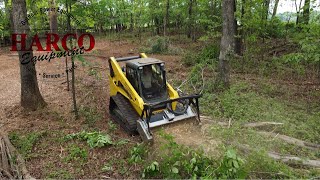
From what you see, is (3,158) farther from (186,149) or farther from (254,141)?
(254,141)

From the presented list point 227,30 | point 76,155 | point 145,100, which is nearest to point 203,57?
point 227,30

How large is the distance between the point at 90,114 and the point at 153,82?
217 centimetres

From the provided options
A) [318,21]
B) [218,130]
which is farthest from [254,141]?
[318,21]

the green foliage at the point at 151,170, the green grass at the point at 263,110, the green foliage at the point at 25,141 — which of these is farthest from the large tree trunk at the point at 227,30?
the green foliage at the point at 25,141

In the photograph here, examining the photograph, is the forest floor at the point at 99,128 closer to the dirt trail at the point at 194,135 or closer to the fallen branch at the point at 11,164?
the dirt trail at the point at 194,135

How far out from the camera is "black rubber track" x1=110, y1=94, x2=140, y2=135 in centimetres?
626

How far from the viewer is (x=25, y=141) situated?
19.2 ft

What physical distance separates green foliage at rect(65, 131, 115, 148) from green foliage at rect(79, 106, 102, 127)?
732mm

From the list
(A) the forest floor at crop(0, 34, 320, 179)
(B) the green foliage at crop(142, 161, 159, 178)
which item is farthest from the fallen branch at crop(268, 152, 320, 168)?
(B) the green foliage at crop(142, 161, 159, 178)

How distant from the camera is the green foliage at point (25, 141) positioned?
554 cm

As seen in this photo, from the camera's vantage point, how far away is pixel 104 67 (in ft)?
41.9

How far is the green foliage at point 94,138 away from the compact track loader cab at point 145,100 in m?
0.62

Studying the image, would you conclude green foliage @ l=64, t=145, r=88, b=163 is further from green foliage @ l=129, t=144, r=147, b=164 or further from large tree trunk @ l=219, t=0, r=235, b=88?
large tree trunk @ l=219, t=0, r=235, b=88

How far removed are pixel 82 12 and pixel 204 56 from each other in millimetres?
8021
